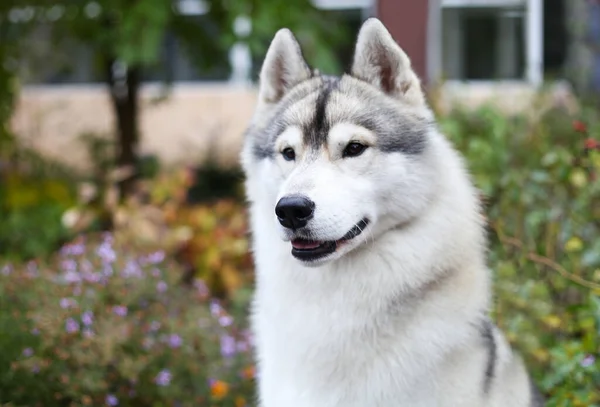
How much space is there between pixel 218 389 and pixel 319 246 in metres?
1.67

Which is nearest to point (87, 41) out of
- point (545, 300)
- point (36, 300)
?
point (36, 300)

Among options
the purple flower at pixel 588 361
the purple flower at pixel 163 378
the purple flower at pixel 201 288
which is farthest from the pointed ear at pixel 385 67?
the purple flower at pixel 201 288

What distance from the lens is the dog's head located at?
260 cm

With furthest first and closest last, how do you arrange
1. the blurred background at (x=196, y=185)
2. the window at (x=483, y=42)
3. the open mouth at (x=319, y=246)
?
the window at (x=483, y=42)
the blurred background at (x=196, y=185)
the open mouth at (x=319, y=246)

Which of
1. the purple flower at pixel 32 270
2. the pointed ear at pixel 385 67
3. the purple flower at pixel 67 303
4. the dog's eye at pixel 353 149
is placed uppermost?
the pointed ear at pixel 385 67

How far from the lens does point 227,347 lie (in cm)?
438

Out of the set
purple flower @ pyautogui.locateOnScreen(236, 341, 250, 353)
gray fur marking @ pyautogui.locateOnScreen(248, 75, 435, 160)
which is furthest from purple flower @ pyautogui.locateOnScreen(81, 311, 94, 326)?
gray fur marking @ pyautogui.locateOnScreen(248, 75, 435, 160)

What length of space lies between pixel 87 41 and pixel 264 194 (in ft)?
17.1

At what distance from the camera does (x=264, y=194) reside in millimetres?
2969

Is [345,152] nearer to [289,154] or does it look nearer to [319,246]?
[289,154]

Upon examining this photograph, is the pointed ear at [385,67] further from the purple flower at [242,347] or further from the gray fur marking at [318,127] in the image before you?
the purple flower at [242,347]

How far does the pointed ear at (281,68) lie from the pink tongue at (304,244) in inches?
29.1

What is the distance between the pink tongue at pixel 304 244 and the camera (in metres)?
2.65

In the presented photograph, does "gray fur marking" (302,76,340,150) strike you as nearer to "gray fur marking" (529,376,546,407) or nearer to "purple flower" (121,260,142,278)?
"gray fur marking" (529,376,546,407)
